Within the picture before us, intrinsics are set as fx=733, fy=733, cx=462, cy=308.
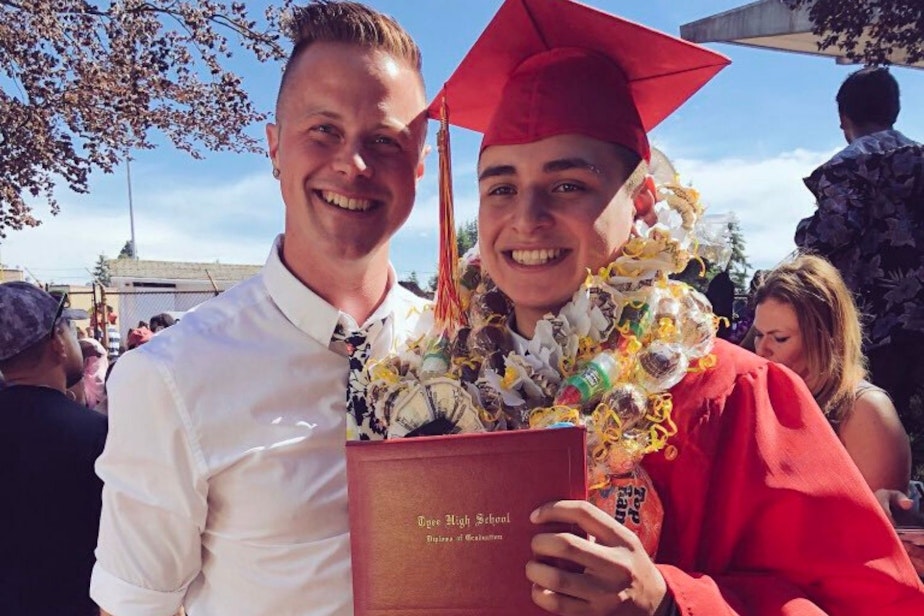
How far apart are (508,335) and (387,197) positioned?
0.56 m

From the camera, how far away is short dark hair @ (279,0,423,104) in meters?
1.91

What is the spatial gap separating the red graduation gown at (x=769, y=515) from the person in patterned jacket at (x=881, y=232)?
2531mm

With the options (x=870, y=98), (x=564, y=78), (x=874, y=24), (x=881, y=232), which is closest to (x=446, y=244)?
(x=564, y=78)

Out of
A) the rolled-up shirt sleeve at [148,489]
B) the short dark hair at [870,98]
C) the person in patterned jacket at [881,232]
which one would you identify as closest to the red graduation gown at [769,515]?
the rolled-up shirt sleeve at [148,489]

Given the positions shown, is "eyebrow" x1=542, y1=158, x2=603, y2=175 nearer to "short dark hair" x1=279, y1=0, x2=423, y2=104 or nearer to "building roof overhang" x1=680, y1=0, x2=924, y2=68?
"short dark hair" x1=279, y1=0, x2=423, y2=104

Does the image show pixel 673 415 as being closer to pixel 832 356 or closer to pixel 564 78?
pixel 564 78

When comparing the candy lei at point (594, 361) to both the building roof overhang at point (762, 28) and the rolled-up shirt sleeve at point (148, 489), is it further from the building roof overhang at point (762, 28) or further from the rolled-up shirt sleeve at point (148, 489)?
the building roof overhang at point (762, 28)

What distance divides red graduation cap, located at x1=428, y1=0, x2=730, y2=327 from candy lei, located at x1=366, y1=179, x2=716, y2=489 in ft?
0.53

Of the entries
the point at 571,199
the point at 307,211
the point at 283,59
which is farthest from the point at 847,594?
the point at 283,59

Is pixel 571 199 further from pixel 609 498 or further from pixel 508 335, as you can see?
pixel 609 498

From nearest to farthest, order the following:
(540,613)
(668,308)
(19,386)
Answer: (540,613) < (668,308) < (19,386)

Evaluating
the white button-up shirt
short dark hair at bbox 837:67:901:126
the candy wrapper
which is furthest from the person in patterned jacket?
the white button-up shirt

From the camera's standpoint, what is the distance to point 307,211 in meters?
1.91

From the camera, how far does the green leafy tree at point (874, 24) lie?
642 cm
